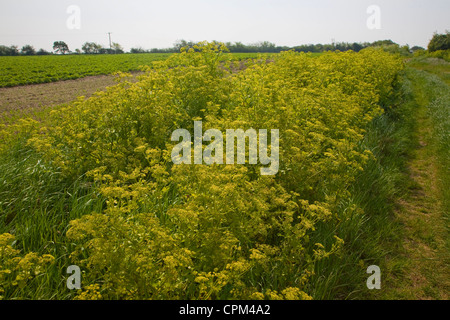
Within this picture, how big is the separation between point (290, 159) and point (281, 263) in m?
1.33

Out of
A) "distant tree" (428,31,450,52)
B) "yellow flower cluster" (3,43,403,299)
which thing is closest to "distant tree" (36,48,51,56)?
"yellow flower cluster" (3,43,403,299)

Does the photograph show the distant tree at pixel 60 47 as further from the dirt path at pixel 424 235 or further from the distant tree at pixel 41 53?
the dirt path at pixel 424 235

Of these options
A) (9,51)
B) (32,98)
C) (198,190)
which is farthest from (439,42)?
(9,51)

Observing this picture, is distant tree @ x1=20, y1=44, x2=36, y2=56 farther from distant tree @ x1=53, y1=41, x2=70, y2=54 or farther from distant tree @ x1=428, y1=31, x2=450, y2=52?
distant tree @ x1=428, y1=31, x2=450, y2=52

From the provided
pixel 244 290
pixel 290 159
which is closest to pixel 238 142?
pixel 290 159

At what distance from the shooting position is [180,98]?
5871mm

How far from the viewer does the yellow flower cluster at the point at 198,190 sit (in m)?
2.19

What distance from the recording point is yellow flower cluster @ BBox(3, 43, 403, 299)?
2.19 meters

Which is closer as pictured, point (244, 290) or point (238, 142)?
point (244, 290)

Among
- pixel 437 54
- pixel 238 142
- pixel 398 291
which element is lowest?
pixel 398 291

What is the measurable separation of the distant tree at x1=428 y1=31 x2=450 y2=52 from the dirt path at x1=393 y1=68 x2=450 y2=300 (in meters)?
54.9

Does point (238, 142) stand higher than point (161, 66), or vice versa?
point (161, 66)

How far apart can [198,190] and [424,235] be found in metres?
3.48
